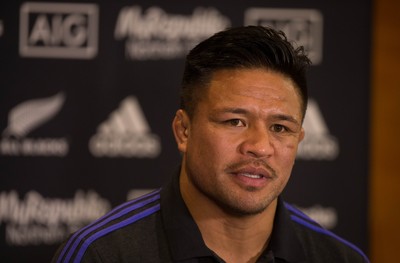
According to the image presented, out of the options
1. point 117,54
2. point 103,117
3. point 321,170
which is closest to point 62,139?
point 103,117

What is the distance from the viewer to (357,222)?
8.59 feet

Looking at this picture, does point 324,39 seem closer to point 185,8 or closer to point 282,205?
point 185,8

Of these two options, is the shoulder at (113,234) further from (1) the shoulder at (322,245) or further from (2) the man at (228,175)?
(1) the shoulder at (322,245)

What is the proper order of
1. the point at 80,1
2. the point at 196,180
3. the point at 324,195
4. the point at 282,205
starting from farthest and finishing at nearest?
the point at 324,195, the point at 80,1, the point at 282,205, the point at 196,180

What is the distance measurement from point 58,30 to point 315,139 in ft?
3.57

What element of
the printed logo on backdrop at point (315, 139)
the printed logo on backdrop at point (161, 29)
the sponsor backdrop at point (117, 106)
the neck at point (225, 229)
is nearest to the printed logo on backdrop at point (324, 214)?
the sponsor backdrop at point (117, 106)

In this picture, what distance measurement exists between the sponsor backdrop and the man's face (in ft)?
3.50

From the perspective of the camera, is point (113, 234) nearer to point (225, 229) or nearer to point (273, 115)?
point (225, 229)

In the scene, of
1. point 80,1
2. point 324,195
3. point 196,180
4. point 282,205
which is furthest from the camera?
point 324,195

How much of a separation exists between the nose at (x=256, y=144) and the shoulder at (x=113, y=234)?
0.92ft

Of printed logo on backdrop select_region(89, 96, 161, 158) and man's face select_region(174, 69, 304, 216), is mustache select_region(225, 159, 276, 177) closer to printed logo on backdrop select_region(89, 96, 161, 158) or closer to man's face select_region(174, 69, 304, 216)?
man's face select_region(174, 69, 304, 216)

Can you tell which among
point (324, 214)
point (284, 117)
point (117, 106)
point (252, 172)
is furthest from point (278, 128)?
point (324, 214)

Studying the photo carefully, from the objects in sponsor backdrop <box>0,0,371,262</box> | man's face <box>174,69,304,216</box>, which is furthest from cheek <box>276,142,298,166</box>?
sponsor backdrop <box>0,0,371,262</box>

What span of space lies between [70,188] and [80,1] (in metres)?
0.71
